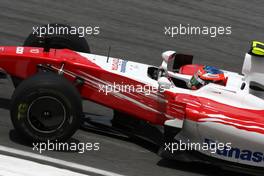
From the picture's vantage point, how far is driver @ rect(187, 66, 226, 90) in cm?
714

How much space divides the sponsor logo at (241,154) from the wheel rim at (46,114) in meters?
1.70

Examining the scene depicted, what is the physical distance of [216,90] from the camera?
7.01m

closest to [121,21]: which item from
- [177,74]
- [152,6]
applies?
[152,6]

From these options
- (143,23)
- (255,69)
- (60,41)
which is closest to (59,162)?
(60,41)

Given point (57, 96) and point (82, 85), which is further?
point (82, 85)

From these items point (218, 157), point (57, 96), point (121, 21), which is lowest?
point (218, 157)

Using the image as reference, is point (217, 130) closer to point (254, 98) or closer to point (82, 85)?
Result: point (254, 98)

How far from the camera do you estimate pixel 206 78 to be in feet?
23.4

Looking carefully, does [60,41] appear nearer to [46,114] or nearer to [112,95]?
[112,95]

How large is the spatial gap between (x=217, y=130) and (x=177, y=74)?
4.56 feet

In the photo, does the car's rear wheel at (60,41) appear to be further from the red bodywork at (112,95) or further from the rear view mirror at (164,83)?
the rear view mirror at (164,83)

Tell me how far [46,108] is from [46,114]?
0.25 ft

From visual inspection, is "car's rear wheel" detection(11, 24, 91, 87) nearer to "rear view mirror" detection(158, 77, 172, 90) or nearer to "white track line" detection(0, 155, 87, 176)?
"rear view mirror" detection(158, 77, 172, 90)

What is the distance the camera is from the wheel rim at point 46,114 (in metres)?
6.62
